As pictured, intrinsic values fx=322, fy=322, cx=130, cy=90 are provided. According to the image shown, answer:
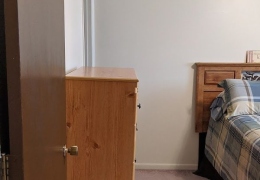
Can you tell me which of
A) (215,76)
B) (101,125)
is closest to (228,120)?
(215,76)

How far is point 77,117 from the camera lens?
1.75 m

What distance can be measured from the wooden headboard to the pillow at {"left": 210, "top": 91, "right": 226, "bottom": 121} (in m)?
0.11

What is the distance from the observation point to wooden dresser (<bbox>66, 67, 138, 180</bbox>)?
174 cm

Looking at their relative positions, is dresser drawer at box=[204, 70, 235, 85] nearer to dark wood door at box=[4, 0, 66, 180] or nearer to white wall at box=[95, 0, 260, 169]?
white wall at box=[95, 0, 260, 169]

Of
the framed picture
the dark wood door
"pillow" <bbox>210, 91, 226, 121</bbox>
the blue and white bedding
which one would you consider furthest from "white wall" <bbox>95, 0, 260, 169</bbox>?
the dark wood door

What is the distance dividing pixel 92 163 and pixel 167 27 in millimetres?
1781

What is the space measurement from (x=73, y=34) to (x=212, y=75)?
1472 millimetres

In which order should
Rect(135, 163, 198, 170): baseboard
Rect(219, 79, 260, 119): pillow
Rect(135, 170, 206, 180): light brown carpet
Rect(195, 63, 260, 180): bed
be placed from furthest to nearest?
Rect(135, 163, 198, 170): baseboard → Rect(135, 170, 206, 180): light brown carpet → Rect(219, 79, 260, 119): pillow → Rect(195, 63, 260, 180): bed

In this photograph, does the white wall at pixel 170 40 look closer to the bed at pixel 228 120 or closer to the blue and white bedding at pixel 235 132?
the bed at pixel 228 120

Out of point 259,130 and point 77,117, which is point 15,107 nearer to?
point 77,117

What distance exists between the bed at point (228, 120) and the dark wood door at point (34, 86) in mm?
1383

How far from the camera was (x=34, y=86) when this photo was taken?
2.55 ft

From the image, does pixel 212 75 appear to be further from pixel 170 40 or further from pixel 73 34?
pixel 73 34

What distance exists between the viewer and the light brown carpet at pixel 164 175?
3.09 meters
